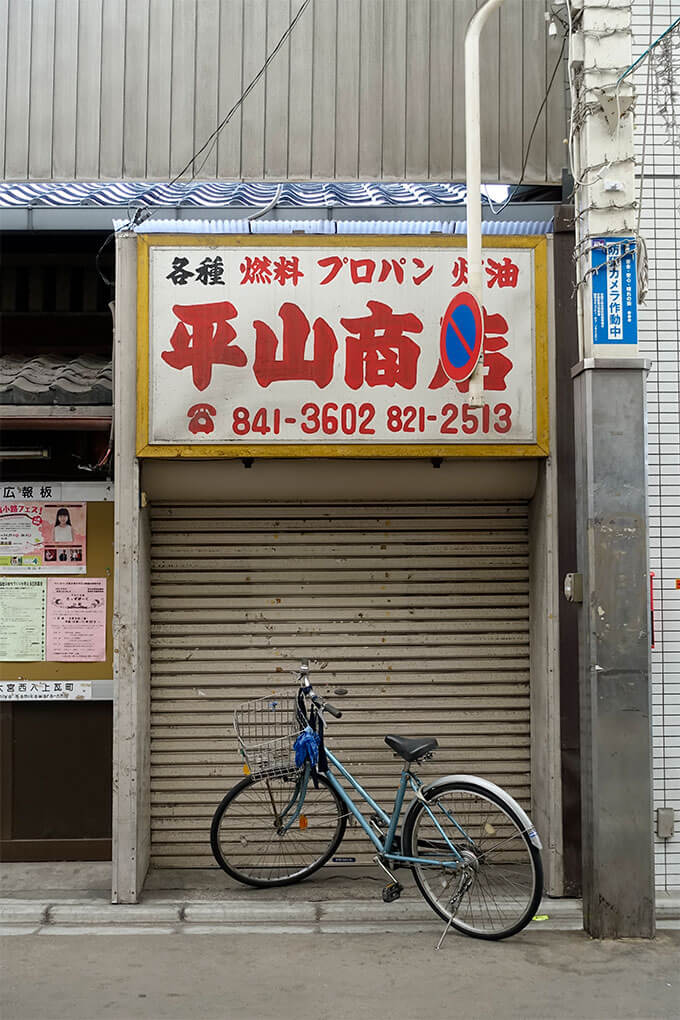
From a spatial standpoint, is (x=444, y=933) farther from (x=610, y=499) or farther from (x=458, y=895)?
(x=610, y=499)

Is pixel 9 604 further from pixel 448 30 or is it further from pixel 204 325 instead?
pixel 448 30

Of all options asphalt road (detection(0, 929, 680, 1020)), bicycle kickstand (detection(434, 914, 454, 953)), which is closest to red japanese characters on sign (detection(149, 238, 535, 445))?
bicycle kickstand (detection(434, 914, 454, 953))

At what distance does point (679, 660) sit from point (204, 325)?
3924 mm

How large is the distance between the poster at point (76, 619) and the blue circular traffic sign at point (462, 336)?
310 centimetres

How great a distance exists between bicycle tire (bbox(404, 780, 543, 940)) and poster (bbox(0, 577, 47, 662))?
3118 mm

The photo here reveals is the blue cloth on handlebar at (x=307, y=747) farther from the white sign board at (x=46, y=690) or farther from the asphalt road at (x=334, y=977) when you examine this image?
the white sign board at (x=46, y=690)

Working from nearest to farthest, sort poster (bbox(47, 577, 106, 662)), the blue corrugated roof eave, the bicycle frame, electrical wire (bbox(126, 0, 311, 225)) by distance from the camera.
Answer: the bicycle frame, the blue corrugated roof eave, poster (bbox(47, 577, 106, 662)), electrical wire (bbox(126, 0, 311, 225))

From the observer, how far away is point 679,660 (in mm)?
6770

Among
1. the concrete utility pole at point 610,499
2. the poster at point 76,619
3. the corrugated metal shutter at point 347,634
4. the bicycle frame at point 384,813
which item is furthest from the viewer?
the poster at point 76,619

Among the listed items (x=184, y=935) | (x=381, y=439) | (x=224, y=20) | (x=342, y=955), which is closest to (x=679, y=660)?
(x=381, y=439)

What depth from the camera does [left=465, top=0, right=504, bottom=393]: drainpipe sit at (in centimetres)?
613

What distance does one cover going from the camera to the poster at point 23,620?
7457mm

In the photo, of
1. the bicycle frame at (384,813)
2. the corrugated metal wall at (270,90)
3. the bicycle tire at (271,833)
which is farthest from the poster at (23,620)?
the corrugated metal wall at (270,90)

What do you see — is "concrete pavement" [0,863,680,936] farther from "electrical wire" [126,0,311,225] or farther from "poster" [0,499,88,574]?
"electrical wire" [126,0,311,225]
